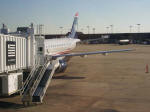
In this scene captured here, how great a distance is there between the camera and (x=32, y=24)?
20.1m

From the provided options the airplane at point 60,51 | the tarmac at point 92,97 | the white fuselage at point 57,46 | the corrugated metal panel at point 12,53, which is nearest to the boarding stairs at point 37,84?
the tarmac at point 92,97

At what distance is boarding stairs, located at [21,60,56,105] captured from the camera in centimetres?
1471

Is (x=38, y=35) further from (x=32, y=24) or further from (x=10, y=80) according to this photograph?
(x=10, y=80)

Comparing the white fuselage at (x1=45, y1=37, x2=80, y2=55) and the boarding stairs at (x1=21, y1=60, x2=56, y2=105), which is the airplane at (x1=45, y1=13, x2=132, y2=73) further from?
the boarding stairs at (x1=21, y1=60, x2=56, y2=105)

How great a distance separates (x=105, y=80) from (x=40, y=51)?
22.9ft

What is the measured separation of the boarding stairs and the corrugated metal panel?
1125 mm

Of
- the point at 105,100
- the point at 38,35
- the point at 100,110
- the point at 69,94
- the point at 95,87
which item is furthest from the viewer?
the point at 38,35

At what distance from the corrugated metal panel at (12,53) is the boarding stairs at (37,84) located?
44.3 inches

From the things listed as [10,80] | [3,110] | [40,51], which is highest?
[40,51]

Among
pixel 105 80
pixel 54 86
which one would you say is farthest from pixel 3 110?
pixel 105 80

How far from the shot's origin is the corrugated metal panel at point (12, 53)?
14703 millimetres

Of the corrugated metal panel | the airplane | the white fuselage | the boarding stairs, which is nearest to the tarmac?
the boarding stairs

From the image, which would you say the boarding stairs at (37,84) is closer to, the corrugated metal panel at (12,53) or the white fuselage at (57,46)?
the corrugated metal panel at (12,53)

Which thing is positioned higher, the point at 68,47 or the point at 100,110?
the point at 68,47
